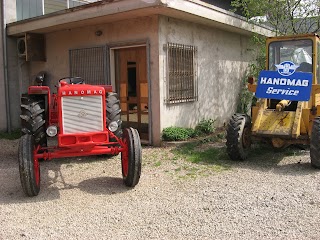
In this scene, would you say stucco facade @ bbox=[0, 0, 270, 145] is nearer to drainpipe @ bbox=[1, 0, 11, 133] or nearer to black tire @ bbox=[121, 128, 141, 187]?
drainpipe @ bbox=[1, 0, 11, 133]

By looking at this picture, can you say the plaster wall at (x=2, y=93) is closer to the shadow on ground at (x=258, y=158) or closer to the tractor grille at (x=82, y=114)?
the shadow on ground at (x=258, y=158)

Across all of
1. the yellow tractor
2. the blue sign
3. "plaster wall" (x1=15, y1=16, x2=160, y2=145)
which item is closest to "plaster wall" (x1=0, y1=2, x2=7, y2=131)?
"plaster wall" (x1=15, y1=16, x2=160, y2=145)

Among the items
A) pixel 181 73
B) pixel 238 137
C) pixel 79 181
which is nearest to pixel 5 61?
pixel 181 73

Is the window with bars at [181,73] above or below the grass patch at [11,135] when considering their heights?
above

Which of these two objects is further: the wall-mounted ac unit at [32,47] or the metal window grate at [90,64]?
the wall-mounted ac unit at [32,47]

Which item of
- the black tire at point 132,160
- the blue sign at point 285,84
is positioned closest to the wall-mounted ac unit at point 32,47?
the black tire at point 132,160

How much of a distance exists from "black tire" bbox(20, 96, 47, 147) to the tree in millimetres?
6587

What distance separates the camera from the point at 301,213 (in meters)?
3.96

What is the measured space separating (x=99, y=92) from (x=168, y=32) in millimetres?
3482

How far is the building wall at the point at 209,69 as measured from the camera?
26.0ft

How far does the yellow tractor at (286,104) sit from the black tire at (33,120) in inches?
126

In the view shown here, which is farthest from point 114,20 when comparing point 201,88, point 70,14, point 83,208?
point 83,208

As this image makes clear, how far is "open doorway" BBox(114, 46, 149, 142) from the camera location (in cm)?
843

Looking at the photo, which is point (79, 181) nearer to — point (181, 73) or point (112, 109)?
point (112, 109)
